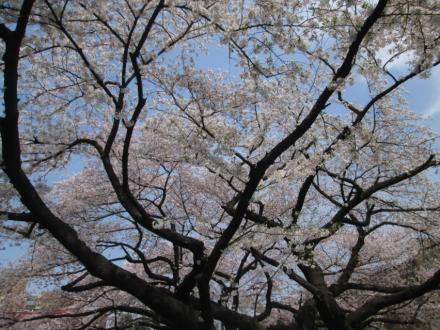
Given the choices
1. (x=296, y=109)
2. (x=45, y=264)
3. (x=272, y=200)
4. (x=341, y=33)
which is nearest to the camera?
(x=341, y=33)

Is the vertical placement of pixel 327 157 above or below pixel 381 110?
below

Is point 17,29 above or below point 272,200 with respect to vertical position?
below

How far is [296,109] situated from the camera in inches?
360

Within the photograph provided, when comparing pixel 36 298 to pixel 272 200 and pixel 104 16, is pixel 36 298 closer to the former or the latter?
pixel 272 200

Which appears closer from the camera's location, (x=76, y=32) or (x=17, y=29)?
(x=17, y=29)

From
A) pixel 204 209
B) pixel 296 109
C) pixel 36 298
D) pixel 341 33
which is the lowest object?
pixel 341 33

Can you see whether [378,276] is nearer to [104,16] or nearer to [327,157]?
[327,157]

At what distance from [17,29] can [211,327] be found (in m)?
4.58

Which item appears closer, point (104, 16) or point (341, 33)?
point (341, 33)

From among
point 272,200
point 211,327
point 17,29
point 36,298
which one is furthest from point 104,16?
point 36,298

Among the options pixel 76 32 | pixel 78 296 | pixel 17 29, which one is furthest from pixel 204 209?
pixel 17 29

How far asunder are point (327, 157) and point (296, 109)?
7.12ft

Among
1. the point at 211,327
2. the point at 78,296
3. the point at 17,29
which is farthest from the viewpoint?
the point at 78,296

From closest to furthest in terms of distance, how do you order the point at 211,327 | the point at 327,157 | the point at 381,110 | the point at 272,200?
the point at 211,327 < the point at 327,157 < the point at 381,110 < the point at 272,200
